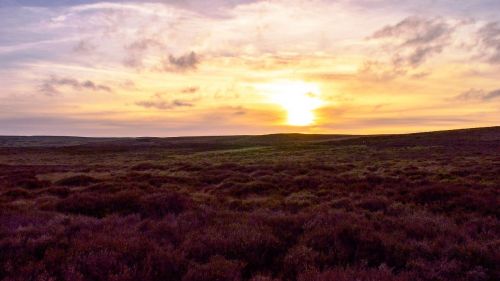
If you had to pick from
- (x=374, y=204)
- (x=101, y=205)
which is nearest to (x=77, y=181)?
(x=101, y=205)

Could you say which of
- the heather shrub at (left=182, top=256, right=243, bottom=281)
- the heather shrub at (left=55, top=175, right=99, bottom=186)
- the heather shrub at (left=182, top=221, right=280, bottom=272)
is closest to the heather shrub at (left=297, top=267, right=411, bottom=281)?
the heather shrub at (left=182, top=256, right=243, bottom=281)

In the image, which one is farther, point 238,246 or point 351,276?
point 238,246

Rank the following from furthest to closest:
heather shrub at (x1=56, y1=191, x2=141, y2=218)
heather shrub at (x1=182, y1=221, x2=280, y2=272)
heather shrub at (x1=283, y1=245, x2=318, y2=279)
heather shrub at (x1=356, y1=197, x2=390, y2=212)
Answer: heather shrub at (x1=356, y1=197, x2=390, y2=212)
heather shrub at (x1=56, y1=191, x2=141, y2=218)
heather shrub at (x1=182, y1=221, x2=280, y2=272)
heather shrub at (x1=283, y1=245, x2=318, y2=279)

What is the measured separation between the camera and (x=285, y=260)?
6.09 meters

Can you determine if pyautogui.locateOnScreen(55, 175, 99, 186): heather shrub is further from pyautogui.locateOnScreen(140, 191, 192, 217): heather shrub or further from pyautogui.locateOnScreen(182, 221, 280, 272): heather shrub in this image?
pyautogui.locateOnScreen(182, 221, 280, 272): heather shrub

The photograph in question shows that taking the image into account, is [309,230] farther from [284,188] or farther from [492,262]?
[284,188]

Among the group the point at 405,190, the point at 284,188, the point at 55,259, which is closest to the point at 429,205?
the point at 405,190

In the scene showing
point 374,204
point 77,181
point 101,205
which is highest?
point 101,205

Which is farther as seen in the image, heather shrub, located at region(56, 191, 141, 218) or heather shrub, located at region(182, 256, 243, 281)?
heather shrub, located at region(56, 191, 141, 218)

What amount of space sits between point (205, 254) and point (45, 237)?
315 cm

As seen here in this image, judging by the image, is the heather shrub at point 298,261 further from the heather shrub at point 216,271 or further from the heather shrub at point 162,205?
the heather shrub at point 162,205

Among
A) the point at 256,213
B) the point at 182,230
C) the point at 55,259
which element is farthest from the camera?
the point at 256,213

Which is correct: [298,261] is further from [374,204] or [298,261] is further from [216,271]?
[374,204]

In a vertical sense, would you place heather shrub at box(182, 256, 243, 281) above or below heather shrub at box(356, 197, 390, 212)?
above
